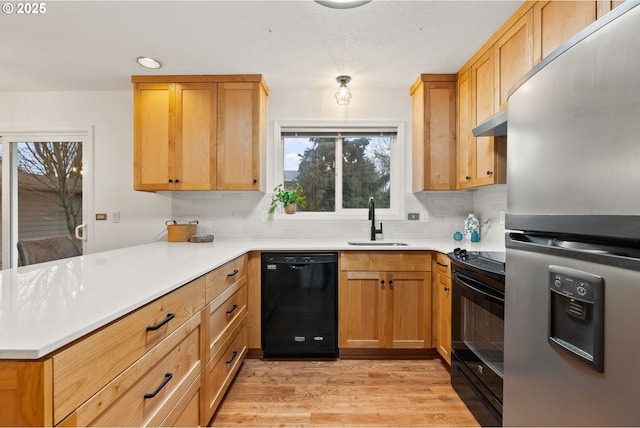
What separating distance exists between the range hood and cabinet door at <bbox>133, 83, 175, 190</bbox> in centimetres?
253

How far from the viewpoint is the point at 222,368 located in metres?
1.82

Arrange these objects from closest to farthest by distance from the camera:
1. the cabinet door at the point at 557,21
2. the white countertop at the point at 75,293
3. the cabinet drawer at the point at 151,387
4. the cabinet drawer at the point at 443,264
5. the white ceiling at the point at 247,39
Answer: the white countertop at the point at 75,293
the cabinet drawer at the point at 151,387
the cabinet door at the point at 557,21
the white ceiling at the point at 247,39
the cabinet drawer at the point at 443,264

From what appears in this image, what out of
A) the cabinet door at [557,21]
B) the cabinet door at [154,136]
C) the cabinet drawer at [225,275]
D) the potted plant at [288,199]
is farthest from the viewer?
the potted plant at [288,199]

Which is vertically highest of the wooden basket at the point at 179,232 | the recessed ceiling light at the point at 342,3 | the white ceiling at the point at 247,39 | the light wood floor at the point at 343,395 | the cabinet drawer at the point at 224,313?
the white ceiling at the point at 247,39

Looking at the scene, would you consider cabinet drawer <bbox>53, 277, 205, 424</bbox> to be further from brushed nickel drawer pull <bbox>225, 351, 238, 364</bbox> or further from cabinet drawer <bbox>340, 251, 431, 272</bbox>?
cabinet drawer <bbox>340, 251, 431, 272</bbox>

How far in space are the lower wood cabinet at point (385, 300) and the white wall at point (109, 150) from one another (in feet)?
6.70

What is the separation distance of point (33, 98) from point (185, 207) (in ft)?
6.27

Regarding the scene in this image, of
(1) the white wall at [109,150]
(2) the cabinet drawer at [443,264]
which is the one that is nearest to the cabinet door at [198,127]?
(1) the white wall at [109,150]

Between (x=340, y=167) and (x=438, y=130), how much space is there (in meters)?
1.01

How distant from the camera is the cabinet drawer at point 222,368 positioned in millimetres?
1572

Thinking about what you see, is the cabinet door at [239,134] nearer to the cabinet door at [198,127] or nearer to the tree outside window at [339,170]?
the cabinet door at [198,127]

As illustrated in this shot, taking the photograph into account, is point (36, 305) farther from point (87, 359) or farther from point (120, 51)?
point (120, 51)

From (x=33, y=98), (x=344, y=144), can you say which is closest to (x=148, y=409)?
(x=344, y=144)

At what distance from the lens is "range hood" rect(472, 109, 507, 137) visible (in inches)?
69.3
